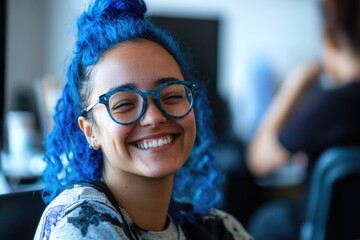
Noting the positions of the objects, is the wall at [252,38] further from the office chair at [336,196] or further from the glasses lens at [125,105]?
the glasses lens at [125,105]

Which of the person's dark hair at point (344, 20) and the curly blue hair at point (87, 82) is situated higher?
the person's dark hair at point (344, 20)

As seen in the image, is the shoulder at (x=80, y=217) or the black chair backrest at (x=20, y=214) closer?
the shoulder at (x=80, y=217)

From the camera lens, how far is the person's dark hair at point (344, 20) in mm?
1664

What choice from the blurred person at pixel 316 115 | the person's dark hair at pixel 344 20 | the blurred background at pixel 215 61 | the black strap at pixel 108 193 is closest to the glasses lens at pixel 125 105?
the black strap at pixel 108 193

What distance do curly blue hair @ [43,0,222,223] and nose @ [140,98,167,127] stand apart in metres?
0.11

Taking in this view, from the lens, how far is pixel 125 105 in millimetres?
853

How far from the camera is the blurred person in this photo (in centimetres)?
162

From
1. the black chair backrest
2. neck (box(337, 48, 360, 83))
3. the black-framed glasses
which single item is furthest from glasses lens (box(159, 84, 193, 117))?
neck (box(337, 48, 360, 83))

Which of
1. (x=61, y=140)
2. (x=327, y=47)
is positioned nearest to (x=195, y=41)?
(x=327, y=47)

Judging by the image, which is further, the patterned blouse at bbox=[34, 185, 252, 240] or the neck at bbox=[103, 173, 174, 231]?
the neck at bbox=[103, 173, 174, 231]

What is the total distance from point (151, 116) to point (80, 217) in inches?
7.3

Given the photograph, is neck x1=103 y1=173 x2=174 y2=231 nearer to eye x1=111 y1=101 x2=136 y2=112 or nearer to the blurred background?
eye x1=111 y1=101 x2=136 y2=112

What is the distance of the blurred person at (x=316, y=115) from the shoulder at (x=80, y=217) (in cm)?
97

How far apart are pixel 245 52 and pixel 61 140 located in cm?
277
